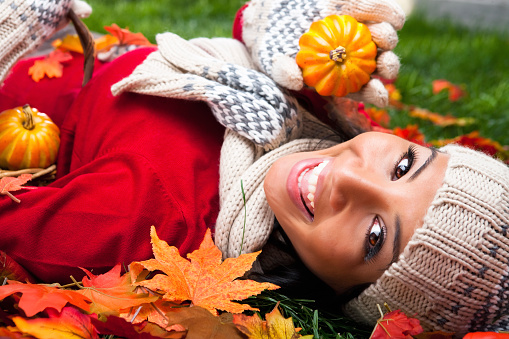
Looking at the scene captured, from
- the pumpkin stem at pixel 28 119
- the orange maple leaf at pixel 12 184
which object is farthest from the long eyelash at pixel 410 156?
the pumpkin stem at pixel 28 119

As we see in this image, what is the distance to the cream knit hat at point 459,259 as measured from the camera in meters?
1.31

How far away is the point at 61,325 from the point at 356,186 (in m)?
0.83

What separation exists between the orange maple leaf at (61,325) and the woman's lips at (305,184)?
2.16 ft

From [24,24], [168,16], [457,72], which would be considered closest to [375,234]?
[24,24]

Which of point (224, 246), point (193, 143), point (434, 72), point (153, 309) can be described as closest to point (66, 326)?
point (153, 309)

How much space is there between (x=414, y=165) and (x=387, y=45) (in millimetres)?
471

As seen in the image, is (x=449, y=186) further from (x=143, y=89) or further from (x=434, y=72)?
(x=434, y=72)

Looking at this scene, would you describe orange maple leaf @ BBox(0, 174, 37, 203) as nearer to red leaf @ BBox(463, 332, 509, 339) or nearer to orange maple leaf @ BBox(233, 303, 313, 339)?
orange maple leaf @ BBox(233, 303, 313, 339)

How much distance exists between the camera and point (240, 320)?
1.27m

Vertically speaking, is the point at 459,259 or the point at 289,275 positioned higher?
the point at 459,259

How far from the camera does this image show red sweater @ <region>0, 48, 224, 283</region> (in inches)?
58.8

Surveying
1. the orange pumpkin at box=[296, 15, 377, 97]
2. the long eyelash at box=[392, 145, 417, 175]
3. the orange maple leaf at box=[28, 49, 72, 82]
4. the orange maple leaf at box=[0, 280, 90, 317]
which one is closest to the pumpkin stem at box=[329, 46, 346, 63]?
the orange pumpkin at box=[296, 15, 377, 97]

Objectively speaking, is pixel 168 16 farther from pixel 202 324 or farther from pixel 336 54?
pixel 202 324

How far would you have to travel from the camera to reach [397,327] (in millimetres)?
1337
